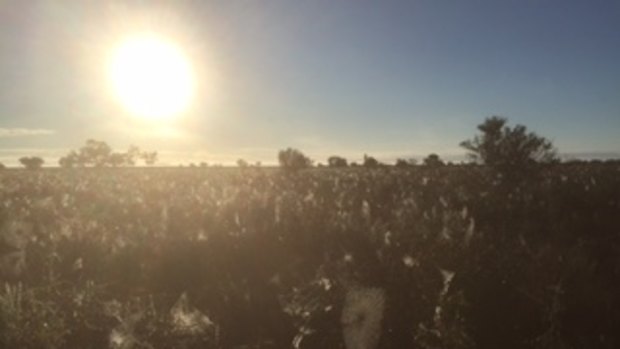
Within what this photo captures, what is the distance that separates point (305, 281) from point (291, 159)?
49.6m

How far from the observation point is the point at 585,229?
17.2m

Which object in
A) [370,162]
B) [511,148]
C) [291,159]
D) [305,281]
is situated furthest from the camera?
[370,162]

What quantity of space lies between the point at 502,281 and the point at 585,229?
28.1 feet

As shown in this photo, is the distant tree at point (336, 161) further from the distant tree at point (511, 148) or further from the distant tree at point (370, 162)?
the distant tree at point (511, 148)

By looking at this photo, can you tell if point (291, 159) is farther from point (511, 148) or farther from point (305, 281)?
point (305, 281)

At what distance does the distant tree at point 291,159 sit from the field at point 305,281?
40794 mm

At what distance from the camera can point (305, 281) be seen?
1138cm

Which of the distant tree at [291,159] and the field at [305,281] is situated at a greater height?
the distant tree at [291,159]

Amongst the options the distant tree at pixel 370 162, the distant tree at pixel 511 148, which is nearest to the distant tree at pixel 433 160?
the distant tree at pixel 370 162

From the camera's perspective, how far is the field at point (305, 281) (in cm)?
892

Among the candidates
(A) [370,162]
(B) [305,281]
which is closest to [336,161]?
(A) [370,162]

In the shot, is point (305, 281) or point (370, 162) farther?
point (370, 162)

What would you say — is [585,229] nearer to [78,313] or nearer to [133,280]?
[133,280]

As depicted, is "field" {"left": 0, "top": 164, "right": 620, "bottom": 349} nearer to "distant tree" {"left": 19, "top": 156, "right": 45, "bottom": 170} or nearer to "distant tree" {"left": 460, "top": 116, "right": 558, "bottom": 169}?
"distant tree" {"left": 460, "top": 116, "right": 558, "bottom": 169}
